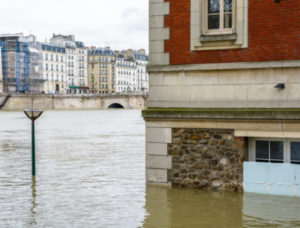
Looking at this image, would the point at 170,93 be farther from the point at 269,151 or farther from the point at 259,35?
the point at 269,151

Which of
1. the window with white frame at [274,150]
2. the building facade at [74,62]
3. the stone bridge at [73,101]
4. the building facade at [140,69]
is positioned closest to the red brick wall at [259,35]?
the window with white frame at [274,150]

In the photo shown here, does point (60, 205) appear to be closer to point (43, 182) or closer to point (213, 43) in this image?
point (43, 182)

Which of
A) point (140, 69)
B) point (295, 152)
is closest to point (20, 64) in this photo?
point (140, 69)

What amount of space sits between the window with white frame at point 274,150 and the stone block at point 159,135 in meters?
1.85

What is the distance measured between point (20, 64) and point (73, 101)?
1601cm

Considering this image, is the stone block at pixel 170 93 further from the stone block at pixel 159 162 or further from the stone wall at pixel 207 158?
the stone block at pixel 159 162

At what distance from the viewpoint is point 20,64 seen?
12200 centimetres

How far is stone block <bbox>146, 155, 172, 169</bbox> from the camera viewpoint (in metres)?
11.6

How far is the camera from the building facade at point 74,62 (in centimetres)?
14196

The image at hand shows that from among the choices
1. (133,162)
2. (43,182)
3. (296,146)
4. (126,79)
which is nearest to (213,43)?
(296,146)

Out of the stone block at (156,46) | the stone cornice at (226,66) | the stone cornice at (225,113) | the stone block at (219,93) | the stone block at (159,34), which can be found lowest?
the stone cornice at (225,113)

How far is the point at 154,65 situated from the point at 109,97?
107 meters

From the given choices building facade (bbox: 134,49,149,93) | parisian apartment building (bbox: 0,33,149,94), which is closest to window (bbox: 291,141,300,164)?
parisian apartment building (bbox: 0,33,149,94)

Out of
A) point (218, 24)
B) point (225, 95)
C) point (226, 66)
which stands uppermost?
point (218, 24)
